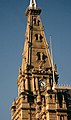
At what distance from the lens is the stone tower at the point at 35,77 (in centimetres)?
8722

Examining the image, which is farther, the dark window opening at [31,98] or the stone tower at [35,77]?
the dark window opening at [31,98]

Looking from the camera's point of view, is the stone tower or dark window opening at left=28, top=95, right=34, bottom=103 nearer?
the stone tower

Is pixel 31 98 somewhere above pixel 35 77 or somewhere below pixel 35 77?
below

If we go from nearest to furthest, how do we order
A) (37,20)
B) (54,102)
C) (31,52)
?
(54,102)
(31,52)
(37,20)

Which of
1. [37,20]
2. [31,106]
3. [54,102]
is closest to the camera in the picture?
[54,102]

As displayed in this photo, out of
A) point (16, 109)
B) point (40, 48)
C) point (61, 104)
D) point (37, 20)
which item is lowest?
point (61, 104)

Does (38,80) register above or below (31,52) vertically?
below

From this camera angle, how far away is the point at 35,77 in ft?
320

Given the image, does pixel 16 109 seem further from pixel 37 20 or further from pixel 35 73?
pixel 37 20

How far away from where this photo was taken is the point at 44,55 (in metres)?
102

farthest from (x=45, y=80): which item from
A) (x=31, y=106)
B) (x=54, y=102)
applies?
(x=54, y=102)

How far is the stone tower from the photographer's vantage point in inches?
3434

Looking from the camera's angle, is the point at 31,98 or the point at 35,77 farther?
the point at 35,77

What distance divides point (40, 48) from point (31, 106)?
54.4 feet
